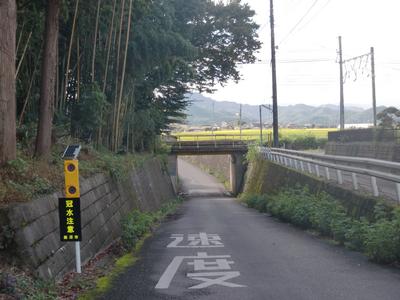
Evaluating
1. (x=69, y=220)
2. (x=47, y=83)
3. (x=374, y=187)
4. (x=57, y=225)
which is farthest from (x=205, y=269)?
(x=47, y=83)

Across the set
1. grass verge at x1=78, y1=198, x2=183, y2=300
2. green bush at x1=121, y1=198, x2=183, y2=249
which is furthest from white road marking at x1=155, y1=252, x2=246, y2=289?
green bush at x1=121, y1=198, x2=183, y2=249

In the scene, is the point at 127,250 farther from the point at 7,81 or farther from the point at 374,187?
the point at 374,187

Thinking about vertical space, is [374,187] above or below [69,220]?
above

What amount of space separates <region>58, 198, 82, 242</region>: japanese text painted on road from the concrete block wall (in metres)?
0.19

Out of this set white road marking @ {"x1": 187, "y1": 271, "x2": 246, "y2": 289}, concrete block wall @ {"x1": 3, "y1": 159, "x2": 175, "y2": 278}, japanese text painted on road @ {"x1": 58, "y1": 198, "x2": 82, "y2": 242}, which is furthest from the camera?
japanese text painted on road @ {"x1": 58, "y1": 198, "x2": 82, "y2": 242}

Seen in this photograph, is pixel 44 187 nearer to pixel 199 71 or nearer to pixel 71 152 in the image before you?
pixel 71 152

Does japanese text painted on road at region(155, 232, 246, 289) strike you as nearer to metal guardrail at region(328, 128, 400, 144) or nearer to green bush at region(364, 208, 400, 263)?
green bush at region(364, 208, 400, 263)

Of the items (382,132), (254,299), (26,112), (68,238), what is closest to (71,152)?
(68,238)

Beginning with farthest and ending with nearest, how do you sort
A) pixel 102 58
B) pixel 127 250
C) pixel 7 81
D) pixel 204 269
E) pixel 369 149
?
1. pixel 369 149
2. pixel 102 58
3. pixel 127 250
4. pixel 7 81
5. pixel 204 269

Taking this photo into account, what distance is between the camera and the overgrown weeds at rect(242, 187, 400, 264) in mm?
8477

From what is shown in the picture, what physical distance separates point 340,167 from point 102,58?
8.67 metres

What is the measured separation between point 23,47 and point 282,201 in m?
9.59

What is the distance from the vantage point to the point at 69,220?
8.00 meters

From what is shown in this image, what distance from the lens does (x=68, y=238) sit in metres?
7.97
